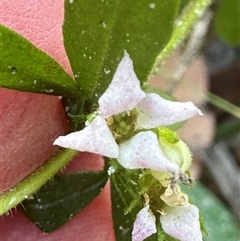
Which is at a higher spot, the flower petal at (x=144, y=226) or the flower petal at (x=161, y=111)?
the flower petal at (x=161, y=111)

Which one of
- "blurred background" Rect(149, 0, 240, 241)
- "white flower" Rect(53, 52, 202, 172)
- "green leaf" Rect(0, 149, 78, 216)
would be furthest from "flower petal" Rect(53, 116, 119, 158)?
"blurred background" Rect(149, 0, 240, 241)

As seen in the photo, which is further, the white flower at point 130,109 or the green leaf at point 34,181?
the green leaf at point 34,181

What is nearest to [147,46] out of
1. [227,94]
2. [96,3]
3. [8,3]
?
[96,3]

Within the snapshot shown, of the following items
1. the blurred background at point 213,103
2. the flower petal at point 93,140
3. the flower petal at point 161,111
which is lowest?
the blurred background at point 213,103

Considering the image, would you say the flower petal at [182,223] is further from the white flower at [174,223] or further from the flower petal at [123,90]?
the flower petal at [123,90]

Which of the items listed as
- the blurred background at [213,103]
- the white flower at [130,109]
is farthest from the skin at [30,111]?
the blurred background at [213,103]

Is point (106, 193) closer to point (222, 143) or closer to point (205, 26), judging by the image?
point (205, 26)

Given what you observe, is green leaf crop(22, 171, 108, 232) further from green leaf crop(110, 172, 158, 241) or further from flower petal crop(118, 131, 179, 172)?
flower petal crop(118, 131, 179, 172)
